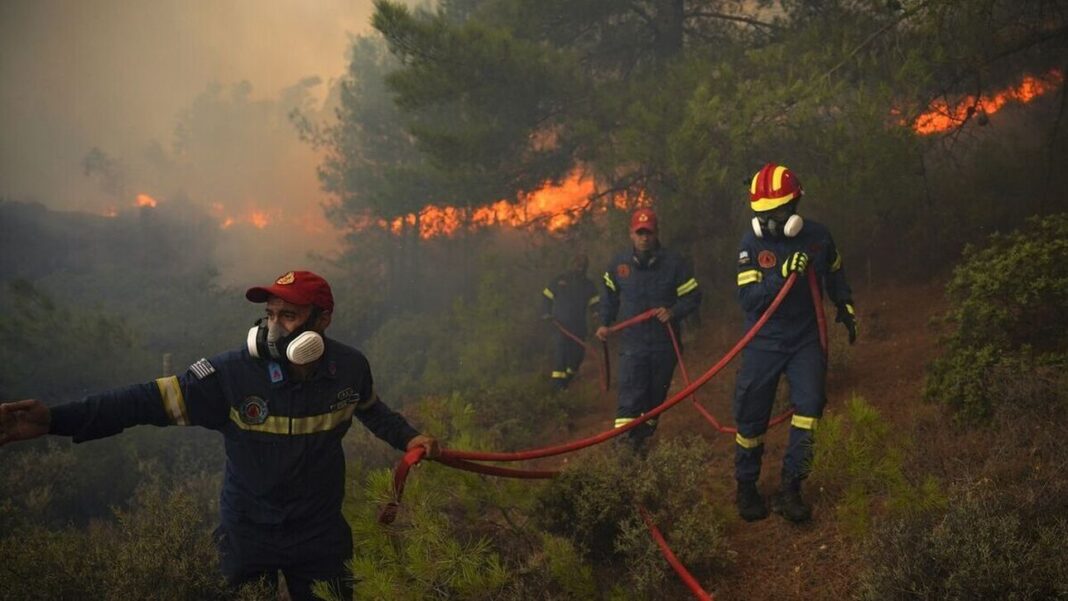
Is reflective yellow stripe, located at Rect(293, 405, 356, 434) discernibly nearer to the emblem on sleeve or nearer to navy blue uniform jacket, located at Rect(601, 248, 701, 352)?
the emblem on sleeve

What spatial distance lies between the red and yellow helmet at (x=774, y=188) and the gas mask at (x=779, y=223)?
5 cm

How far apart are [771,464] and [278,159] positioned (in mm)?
50371

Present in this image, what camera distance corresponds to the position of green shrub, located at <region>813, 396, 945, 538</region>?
327 centimetres

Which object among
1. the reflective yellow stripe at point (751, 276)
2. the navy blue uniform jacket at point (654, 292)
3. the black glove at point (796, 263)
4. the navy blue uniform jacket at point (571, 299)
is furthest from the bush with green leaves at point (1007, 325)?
the navy blue uniform jacket at point (571, 299)

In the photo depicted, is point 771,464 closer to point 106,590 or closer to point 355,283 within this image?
point 106,590

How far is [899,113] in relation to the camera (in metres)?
7.45

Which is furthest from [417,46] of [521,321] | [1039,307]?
[1039,307]

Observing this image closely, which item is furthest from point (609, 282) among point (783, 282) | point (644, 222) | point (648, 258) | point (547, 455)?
point (547, 455)

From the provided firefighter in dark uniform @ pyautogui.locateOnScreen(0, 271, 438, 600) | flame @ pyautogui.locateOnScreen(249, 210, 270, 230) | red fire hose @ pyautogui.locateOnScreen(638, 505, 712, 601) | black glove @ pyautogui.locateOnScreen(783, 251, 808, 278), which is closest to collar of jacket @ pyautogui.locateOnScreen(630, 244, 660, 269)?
black glove @ pyautogui.locateOnScreen(783, 251, 808, 278)

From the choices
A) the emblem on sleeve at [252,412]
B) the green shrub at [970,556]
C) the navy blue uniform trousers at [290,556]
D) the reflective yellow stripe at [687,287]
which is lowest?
the green shrub at [970,556]

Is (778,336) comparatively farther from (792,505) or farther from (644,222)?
(644,222)

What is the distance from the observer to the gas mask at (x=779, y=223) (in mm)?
4062

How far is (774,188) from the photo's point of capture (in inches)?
162

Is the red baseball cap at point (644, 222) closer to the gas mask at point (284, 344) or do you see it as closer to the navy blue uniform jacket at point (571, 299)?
the gas mask at point (284, 344)
